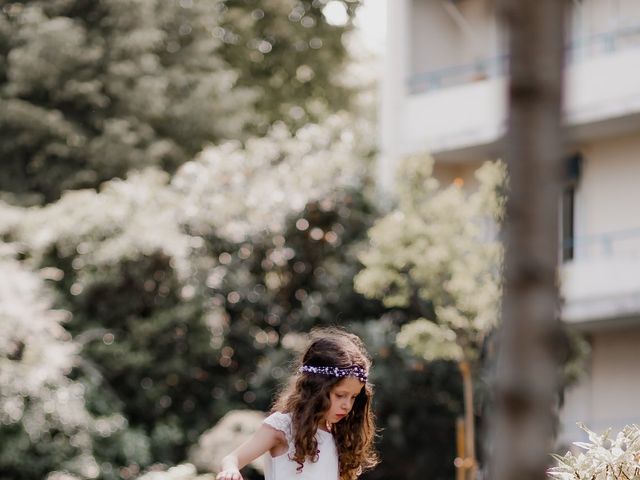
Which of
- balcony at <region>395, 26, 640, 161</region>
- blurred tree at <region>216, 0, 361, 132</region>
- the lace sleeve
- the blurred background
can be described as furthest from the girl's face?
blurred tree at <region>216, 0, 361, 132</region>

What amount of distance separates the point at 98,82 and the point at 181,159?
1.74m

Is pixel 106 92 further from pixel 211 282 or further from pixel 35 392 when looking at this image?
pixel 35 392

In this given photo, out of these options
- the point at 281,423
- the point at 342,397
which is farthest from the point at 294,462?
the point at 342,397

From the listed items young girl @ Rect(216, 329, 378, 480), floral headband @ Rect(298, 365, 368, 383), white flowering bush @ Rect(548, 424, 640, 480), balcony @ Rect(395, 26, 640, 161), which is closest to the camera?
white flowering bush @ Rect(548, 424, 640, 480)

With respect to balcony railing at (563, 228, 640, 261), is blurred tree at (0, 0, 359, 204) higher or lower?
higher

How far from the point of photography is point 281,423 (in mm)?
6934

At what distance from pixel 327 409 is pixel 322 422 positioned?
0.06 metres

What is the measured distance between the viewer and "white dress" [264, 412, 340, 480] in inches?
272

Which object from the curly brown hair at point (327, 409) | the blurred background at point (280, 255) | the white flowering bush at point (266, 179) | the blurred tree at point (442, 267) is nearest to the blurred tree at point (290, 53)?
the blurred background at point (280, 255)

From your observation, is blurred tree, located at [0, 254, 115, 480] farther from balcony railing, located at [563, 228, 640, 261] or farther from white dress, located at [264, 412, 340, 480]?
white dress, located at [264, 412, 340, 480]

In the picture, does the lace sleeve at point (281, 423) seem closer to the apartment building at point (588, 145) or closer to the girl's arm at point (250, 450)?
the girl's arm at point (250, 450)

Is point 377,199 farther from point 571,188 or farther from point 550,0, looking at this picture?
point 550,0

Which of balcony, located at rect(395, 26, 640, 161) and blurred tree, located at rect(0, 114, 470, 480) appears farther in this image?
balcony, located at rect(395, 26, 640, 161)

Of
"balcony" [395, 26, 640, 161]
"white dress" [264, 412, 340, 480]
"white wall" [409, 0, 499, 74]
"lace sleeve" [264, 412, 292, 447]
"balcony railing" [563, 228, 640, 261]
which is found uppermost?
"white wall" [409, 0, 499, 74]
